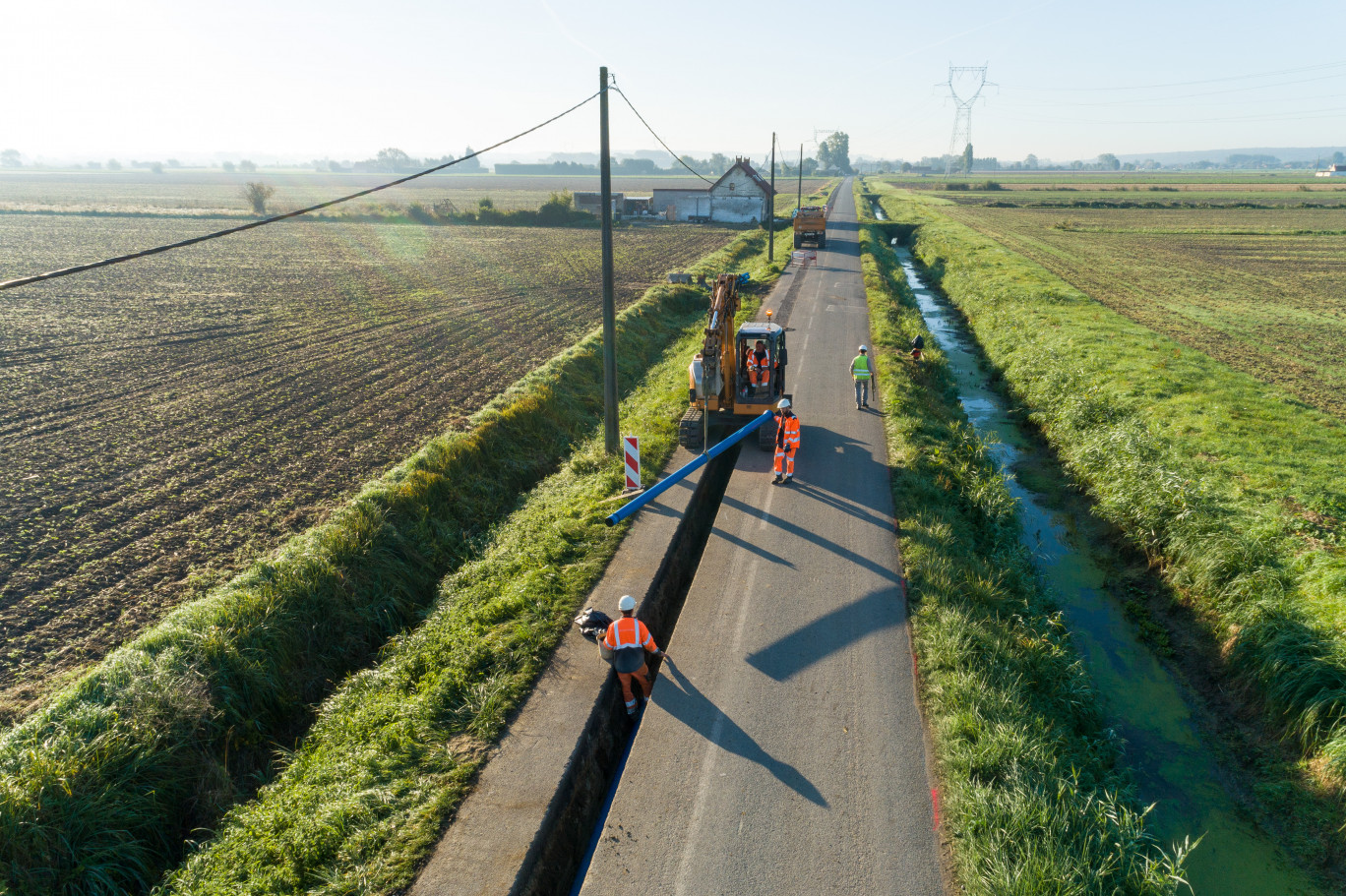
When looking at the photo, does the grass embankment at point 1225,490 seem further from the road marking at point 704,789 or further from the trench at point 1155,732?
the road marking at point 704,789

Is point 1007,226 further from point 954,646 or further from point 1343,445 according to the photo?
point 954,646

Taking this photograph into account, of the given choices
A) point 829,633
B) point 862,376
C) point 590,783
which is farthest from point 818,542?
point 862,376

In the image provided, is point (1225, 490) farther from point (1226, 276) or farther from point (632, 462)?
point (1226, 276)

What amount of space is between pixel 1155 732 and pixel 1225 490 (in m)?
6.20

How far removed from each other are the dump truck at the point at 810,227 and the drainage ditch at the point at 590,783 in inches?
1522

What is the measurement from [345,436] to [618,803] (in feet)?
39.0

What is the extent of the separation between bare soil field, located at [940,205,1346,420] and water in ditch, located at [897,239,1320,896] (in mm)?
10316

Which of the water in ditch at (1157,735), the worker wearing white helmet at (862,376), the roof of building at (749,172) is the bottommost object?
the water in ditch at (1157,735)

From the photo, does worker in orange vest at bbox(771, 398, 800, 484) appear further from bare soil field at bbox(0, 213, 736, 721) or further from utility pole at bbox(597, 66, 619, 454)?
bare soil field at bbox(0, 213, 736, 721)

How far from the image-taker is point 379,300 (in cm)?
3062

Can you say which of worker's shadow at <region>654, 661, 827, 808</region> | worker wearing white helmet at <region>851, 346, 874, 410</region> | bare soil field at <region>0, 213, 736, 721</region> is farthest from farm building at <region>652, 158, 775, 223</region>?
worker's shadow at <region>654, 661, 827, 808</region>

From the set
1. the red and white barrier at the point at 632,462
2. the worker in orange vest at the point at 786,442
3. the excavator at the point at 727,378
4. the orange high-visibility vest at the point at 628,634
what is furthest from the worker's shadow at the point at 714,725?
the excavator at the point at 727,378

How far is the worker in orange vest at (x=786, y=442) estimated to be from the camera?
1274 cm

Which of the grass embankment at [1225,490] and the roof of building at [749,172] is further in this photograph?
the roof of building at [749,172]
